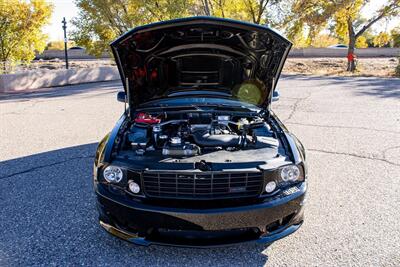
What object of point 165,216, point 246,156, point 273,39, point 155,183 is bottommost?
point 165,216

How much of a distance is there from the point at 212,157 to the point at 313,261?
1.11 meters

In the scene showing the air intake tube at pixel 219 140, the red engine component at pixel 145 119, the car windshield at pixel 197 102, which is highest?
the car windshield at pixel 197 102

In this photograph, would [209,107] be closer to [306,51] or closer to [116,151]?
[116,151]

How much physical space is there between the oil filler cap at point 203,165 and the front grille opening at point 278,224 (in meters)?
0.62

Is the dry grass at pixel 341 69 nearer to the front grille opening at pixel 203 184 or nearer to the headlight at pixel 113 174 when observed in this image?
the front grille opening at pixel 203 184

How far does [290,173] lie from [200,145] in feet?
2.63

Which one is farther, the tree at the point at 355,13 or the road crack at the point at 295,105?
the tree at the point at 355,13

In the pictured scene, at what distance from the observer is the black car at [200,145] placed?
227 cm

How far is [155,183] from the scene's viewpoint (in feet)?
7.57

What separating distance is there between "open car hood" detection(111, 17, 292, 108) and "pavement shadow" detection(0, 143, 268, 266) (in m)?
1.30

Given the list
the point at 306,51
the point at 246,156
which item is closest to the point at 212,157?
the point at 246,156

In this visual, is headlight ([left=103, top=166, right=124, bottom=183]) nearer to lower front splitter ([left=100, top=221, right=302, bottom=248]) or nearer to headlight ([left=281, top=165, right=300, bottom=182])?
lower front splitter ([left=100, top=221, right=302, bottom=248])

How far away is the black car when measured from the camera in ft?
7.44

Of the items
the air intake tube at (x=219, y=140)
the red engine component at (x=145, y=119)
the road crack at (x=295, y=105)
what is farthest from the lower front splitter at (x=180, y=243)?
the road crack at (x=295, y=105)
